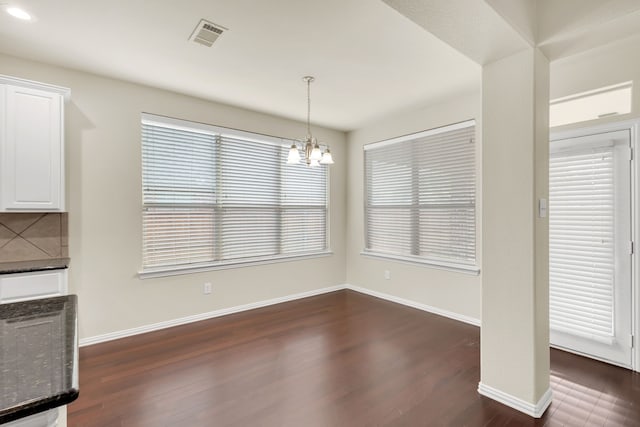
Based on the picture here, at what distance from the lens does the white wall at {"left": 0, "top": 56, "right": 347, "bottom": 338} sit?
306 cm

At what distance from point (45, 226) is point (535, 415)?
4267 mm

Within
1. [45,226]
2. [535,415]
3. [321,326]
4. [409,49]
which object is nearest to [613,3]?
[409,49]

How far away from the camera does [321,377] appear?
2562 millimetres

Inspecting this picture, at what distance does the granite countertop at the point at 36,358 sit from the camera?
0.67 m

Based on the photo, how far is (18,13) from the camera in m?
2.16

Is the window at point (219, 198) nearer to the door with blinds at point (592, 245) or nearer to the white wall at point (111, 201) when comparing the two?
the white wall at point (111, 201)

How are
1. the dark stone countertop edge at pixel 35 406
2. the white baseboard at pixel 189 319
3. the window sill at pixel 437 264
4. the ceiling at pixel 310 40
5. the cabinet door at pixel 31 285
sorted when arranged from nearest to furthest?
the dark stone countertop edge at pixel 35 406 < the ceiling at pixel 310 40 < the cabinet door at pixel 31 285 < the white baseboard at pixel 189 319 < the window sill at pixel 437 264

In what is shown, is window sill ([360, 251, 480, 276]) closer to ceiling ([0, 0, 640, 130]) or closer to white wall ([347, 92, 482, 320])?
white wall ([347, 92, 482, 320])

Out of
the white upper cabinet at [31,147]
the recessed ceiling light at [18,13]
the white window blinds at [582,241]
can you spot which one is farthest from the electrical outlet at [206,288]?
the white window blinds at [582,241]

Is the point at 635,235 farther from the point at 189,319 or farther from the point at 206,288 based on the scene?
the point at 189,319

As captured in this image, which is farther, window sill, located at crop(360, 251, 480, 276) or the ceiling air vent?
window sill, located at crop(360, 251, 480, 276)

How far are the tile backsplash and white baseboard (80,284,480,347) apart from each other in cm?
94

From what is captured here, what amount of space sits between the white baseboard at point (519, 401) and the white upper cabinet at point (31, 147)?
3804 mm

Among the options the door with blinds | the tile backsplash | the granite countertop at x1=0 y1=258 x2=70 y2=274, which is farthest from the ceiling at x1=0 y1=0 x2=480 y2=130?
the granite countertop at x1=0 y1=258 x2=70 y2=274
